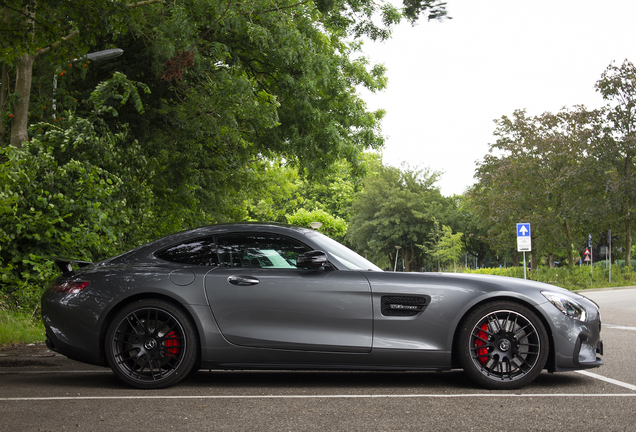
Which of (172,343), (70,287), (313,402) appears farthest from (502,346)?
(70,287)

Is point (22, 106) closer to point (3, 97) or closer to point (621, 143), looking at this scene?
point (3, 97)

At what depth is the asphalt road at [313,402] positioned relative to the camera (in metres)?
4.00

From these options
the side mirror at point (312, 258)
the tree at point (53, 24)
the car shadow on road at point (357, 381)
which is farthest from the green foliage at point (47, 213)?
the side mirror at point (312, 258)

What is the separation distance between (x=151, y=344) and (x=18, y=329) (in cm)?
412

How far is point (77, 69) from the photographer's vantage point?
13836 mm

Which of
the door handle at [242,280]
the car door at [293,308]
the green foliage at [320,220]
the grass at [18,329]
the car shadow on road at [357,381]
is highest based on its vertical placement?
the green foliage at [320,220]

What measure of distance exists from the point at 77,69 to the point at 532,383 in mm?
11844

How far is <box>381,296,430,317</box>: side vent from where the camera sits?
201 inches

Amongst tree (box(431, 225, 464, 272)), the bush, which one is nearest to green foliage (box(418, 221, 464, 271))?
tree (box(431, 225, 464, 272))

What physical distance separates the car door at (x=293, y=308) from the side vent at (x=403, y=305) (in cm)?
13

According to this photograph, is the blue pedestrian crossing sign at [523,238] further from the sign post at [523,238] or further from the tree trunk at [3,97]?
the tree trunk at [3,97]

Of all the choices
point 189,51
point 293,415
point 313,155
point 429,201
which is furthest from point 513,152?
point 293,415

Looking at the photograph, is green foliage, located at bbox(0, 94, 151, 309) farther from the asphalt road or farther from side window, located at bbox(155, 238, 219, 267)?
side window, located at bbox(155, 238, 219, 267)

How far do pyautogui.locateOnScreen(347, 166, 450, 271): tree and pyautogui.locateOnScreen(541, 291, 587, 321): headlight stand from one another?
4991 centimetres
